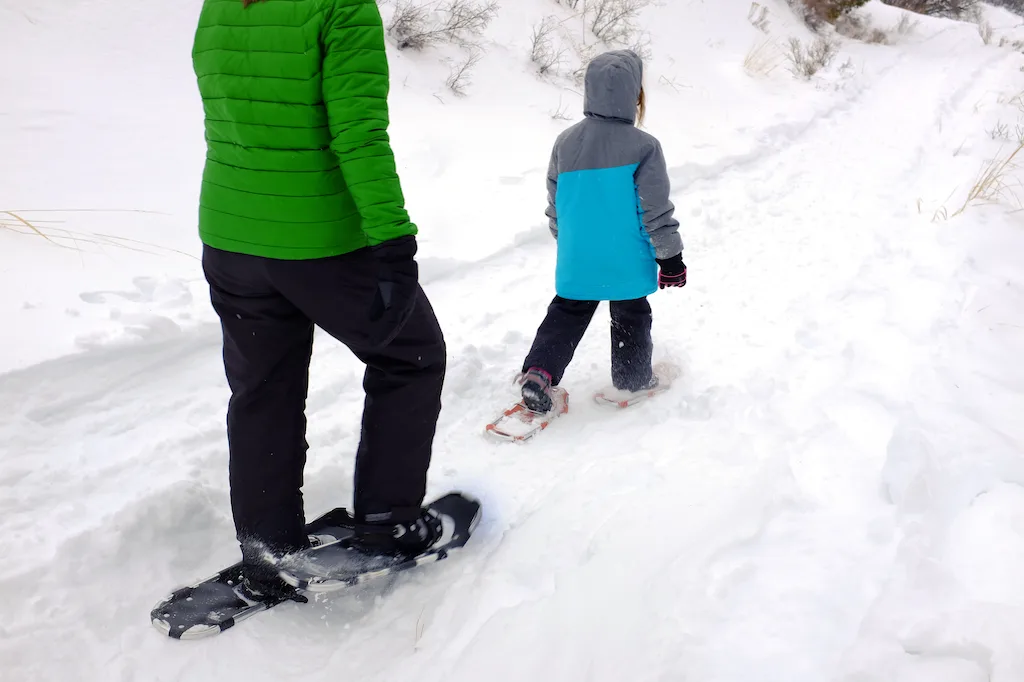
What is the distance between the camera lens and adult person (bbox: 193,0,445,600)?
1.31m

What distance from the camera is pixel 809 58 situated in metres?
10.2

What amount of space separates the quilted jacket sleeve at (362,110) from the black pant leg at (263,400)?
0.37 meters

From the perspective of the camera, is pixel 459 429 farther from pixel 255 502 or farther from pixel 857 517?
pixel 857 517

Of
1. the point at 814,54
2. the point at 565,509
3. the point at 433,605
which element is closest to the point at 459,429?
the point at 565,509

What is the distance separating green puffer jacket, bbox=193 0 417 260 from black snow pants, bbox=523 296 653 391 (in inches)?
48.3

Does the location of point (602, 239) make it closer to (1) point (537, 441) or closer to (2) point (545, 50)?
(1) point (537, 441)

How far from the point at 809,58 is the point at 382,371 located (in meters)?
11.0

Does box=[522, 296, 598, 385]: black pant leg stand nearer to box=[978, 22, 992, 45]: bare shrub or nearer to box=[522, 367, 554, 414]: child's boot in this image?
box=[522, 367, 554, 414]: child's boot

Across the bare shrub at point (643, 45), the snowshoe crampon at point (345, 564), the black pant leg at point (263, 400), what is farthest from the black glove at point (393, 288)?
the bare shrub at point (643, 45)

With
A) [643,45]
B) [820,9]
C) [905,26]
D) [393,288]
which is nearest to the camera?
[393,288]

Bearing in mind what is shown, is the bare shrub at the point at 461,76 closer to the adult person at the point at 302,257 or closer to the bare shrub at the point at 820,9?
the adult person at the point at 302,257

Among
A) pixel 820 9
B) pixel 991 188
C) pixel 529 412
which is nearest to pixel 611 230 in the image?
pixel 529 412

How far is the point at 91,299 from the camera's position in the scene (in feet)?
8.69

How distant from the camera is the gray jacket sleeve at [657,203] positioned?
2.30 m
